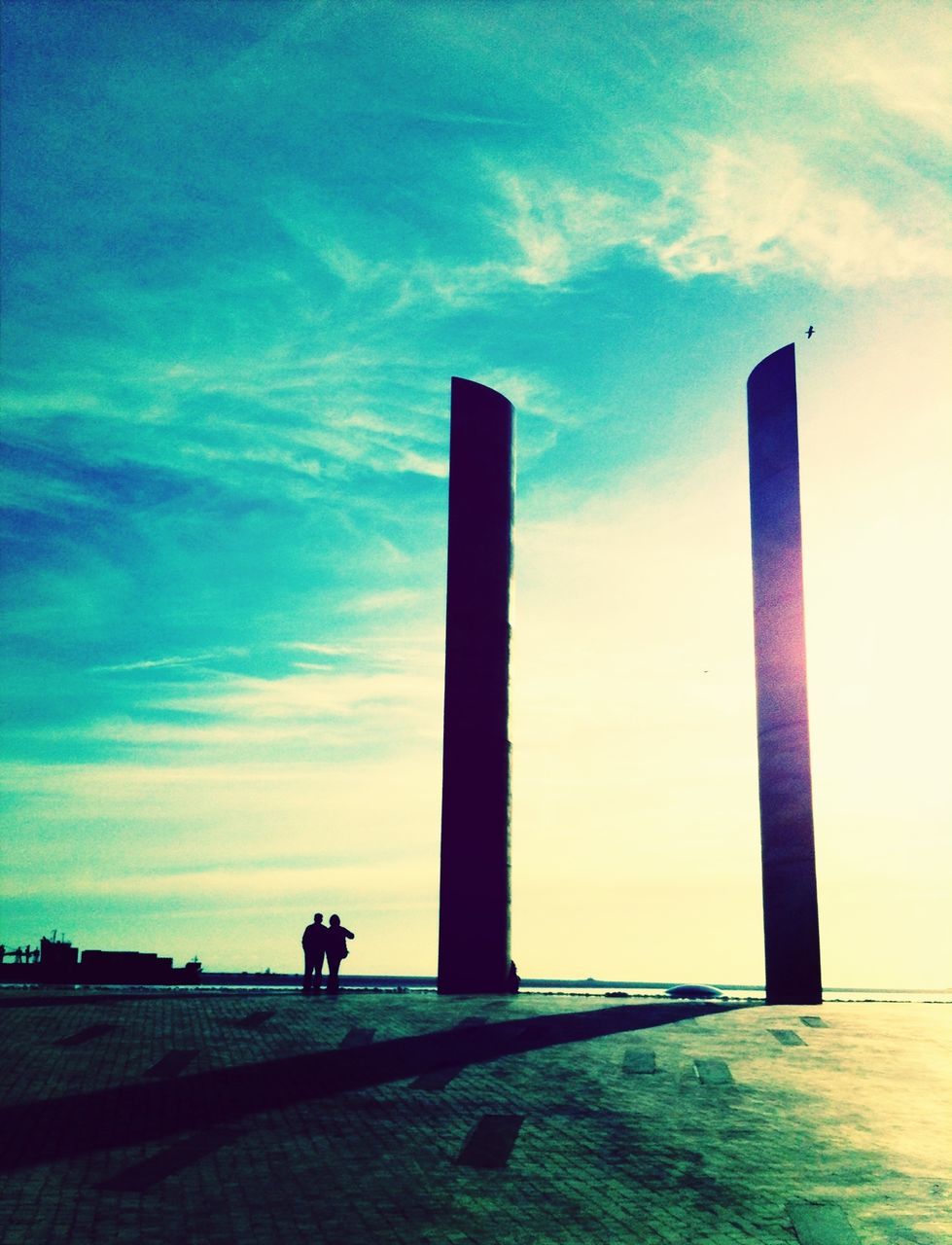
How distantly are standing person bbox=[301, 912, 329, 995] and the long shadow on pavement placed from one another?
608 centimetres

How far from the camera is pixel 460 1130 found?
12.1 m

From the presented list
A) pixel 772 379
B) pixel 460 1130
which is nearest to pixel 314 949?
pixel 460 1130

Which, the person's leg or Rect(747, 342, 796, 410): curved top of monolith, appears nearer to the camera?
the person's leg

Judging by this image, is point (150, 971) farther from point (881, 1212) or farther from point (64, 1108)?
point (881, 1212)

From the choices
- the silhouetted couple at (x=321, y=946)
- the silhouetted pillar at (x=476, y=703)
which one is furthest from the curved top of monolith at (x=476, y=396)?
the silhouetted couple at (x=321, y=946)

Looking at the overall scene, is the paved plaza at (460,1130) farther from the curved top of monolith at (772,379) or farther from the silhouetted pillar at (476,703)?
the curved top of monolith at (772,379)

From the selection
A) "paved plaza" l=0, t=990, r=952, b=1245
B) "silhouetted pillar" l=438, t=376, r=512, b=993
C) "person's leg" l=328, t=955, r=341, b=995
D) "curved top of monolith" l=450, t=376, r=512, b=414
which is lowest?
"paved plaza" l=0, t=990, r=952, b=1245

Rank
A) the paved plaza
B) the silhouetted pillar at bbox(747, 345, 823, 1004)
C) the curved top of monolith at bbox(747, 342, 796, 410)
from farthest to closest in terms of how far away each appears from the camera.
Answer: the curved top of monolith at bbox(747, 342, 796, 410), the silhouetted pillar at bbox(747, 345, 823, 1004), the paved plaza

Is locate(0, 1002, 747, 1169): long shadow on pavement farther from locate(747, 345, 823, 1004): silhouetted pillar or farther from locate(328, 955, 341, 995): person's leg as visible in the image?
locate(747, 345, 823, 1004): silhouetted pillar

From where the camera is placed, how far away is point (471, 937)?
2497 centimetres

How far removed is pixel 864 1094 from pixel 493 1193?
5638 millimetres

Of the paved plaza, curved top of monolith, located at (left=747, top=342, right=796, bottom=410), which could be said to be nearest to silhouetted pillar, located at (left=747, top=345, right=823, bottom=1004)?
curved top of monolith, located at (left=747, top=342, right=796, bottom=410)

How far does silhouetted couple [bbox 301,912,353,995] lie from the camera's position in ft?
75.6

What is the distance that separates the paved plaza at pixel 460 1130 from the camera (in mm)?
9867
